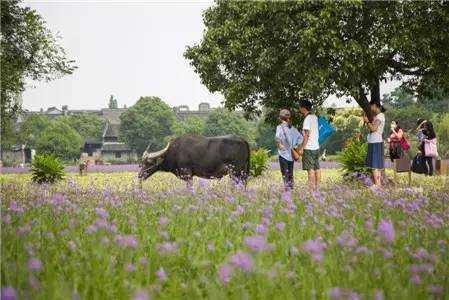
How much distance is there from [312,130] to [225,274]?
33.6 ft

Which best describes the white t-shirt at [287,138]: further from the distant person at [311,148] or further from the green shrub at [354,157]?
the green shrub at [354,157]

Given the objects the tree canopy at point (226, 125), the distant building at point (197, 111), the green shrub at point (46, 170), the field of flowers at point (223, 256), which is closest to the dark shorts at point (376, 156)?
the field of flowers at point (223, 256)

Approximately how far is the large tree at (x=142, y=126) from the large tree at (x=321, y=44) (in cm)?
8168

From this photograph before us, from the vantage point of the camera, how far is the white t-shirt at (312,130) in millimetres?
13383

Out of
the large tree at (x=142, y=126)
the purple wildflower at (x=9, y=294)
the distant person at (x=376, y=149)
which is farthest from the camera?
the large tree at (x=142, y=126)

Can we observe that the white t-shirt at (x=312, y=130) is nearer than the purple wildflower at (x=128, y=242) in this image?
No

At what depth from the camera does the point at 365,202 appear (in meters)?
8.81

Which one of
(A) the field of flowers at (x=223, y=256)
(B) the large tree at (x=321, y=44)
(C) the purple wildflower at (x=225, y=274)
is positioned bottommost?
(A) the field of flowers at (x=223, y=256)

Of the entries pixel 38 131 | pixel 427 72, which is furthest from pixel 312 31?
pixel 38 131

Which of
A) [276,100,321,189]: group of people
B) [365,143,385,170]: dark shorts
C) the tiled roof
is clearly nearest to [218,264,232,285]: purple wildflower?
[276,100,321,189]: group of people

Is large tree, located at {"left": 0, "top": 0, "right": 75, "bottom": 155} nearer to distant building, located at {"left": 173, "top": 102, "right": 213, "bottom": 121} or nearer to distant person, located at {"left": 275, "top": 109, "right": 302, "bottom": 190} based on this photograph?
distant person, located at {"left": 275, "top": 109, "right": 302, "bottom": 190}

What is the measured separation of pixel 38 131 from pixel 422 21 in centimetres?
9160

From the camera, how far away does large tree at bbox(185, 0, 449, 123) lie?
19.1 metres

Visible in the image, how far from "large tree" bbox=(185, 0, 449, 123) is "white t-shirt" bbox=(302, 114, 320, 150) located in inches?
225
